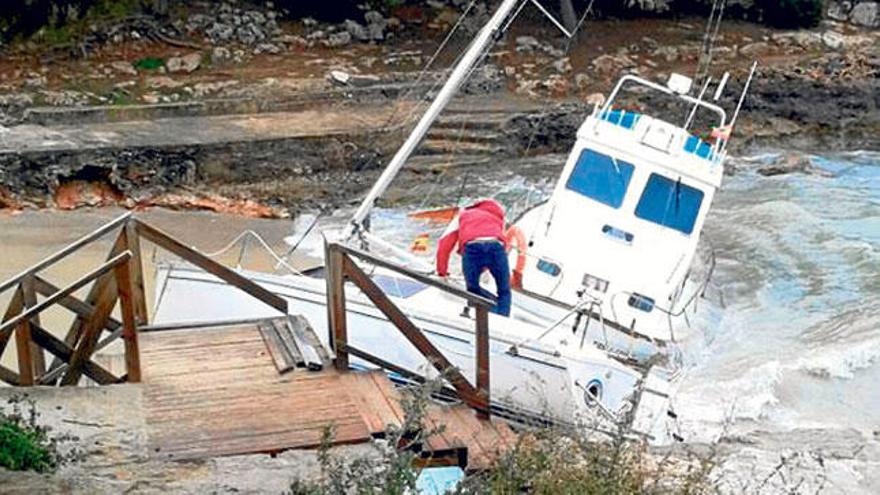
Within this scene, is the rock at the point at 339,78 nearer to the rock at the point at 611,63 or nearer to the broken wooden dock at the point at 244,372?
the rock at the point at 611,63

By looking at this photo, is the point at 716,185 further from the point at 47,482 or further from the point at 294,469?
Result: the point at 47,482

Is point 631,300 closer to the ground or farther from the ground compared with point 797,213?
farther from the ground

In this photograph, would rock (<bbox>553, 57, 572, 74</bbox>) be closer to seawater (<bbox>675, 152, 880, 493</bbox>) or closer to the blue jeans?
seawater (<bbox>675, 152, 880, 493</bbox>)

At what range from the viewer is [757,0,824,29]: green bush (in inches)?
1282

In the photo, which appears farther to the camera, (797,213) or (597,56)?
(597,56)

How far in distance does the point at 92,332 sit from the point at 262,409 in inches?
44.8

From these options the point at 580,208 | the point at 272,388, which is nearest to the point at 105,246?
the point at 580,208

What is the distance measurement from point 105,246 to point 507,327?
7674mm

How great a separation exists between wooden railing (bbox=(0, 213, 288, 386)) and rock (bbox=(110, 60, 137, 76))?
15938mm

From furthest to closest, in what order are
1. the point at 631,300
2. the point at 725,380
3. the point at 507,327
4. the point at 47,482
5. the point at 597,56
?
the point at 597,56
the point at 725,380
the point at 631,300
the point at 507,327
the point at 47,482

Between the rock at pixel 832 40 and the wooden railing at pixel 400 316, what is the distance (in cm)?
2615

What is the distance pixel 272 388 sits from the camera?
27.1 feet

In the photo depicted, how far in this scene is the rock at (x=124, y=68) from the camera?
24234mm

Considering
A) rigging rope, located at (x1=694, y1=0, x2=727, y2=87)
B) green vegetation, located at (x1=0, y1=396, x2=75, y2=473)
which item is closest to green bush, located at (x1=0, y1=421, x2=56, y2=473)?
green vegetation, located at (x1=0, y1=396, x2=75, y2=473)
